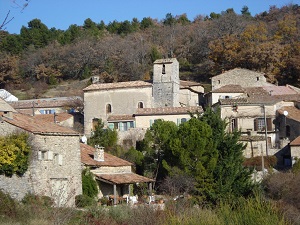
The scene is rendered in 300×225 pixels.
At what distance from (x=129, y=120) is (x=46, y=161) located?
18.5 m

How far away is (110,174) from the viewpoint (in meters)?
30.0

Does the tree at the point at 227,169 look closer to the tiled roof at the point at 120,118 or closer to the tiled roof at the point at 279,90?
the tiled roof at the point at 120,118

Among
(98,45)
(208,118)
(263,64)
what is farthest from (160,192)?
(98,45)

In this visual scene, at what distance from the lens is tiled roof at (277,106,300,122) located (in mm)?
41072

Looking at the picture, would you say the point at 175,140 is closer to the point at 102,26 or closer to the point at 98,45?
the point at 98,45

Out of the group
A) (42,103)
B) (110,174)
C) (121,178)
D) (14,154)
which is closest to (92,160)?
(110,174)

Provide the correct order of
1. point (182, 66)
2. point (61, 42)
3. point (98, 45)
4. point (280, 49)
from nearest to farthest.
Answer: point (280, 49), point (182, 66), point (98, 45), point (61, 42)

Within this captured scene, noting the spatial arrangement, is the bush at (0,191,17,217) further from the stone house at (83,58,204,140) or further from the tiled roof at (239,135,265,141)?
the stone house at (83,58,204,140)

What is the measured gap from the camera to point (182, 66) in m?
70.3

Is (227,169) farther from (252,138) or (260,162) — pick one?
(252,138)

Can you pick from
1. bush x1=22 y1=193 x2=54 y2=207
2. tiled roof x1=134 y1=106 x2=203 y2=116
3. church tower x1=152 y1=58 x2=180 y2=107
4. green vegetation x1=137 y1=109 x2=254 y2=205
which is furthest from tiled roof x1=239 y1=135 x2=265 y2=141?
bush x1=22 y1=193 x2=54 y2=207

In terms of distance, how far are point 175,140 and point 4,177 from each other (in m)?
11.2

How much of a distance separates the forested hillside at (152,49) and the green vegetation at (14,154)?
34.4 meters

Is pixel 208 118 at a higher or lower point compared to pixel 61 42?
lower
